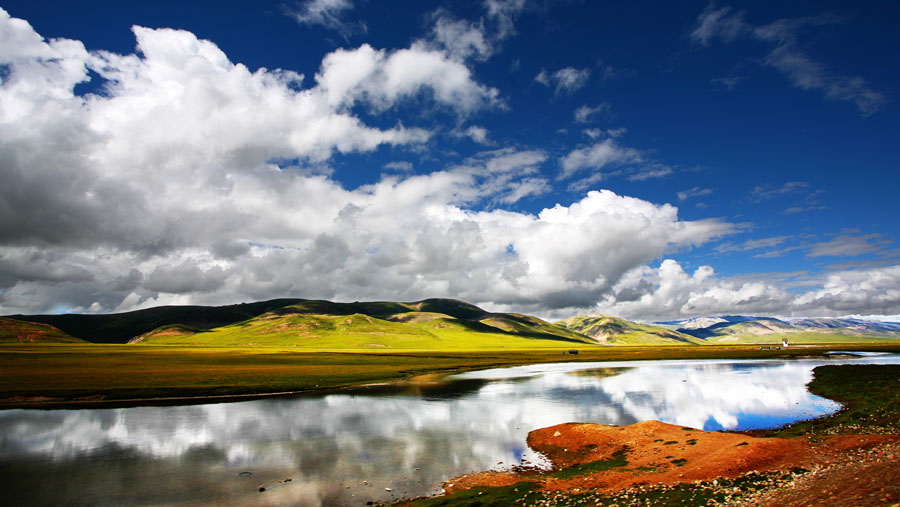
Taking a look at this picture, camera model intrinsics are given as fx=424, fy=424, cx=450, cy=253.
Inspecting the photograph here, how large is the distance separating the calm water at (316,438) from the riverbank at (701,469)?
382 centimetres

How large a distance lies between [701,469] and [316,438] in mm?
32172

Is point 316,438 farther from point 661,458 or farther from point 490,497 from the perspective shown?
point 661,458

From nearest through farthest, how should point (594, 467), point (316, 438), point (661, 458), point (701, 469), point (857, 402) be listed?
point (701, 469) < point (661, 458) < point (594, 467) < point (316, 438) < point (857, 402)

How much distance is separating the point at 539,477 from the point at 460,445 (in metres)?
10.2

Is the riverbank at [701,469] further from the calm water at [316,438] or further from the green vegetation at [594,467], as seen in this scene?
the calm water at [316,438]

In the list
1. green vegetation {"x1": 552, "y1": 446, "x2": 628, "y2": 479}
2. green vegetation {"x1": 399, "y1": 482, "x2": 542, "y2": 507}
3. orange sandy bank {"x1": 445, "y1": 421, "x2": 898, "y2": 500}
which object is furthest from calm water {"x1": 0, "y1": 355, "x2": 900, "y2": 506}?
green vegetation {"x1": 552, "y1": 446, "x2": 628, "y2": 479}

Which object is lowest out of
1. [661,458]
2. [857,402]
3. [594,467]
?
[594,467]

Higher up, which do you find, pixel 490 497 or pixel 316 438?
pixel 490 497

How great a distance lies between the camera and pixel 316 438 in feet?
134

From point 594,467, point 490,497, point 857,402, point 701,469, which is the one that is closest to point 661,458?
point 701,469

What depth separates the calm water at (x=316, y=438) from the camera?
→ 90.5 ft

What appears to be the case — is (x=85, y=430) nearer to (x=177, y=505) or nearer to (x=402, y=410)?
(x=177, y=505)

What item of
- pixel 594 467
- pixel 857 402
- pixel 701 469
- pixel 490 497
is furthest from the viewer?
pixel 857 402

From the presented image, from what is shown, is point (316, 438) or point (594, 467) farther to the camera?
point (316, 438)
